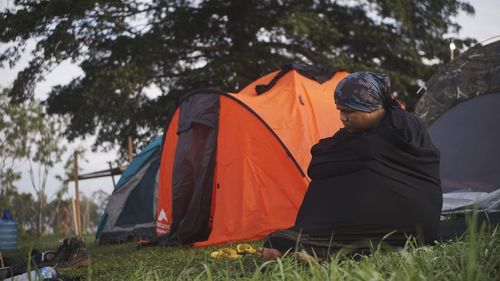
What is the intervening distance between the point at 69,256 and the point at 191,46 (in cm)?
829

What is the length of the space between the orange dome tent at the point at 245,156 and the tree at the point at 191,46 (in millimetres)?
4688

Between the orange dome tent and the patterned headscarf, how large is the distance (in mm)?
2099

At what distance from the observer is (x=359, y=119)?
2.93 metres

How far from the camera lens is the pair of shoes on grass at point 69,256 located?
4.10 metres

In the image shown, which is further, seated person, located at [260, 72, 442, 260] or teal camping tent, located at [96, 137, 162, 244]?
teal camping tent, located at [96, 137, 162, 244]

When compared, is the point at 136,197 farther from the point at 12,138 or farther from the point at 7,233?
the point at 12,138

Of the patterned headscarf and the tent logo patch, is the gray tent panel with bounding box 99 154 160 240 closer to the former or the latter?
the tent logo patch

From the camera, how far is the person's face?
2.92m

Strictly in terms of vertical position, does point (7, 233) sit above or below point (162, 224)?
below

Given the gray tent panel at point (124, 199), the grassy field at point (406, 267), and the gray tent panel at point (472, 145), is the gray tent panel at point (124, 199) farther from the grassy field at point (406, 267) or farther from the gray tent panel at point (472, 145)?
the grassy field at point (406, 267)

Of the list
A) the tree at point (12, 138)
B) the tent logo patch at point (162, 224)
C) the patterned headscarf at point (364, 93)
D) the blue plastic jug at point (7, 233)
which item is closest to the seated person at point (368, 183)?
the patterned headscarf at point (364, 93)

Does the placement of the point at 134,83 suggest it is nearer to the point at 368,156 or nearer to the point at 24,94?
the point at 24,94

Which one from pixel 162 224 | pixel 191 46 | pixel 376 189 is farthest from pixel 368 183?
pixel 191 46

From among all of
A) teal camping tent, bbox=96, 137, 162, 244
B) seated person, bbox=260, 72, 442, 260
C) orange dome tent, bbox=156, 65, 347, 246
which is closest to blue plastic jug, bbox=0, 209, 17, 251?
teal camping tent, bbox=96, 137, 162, 244
